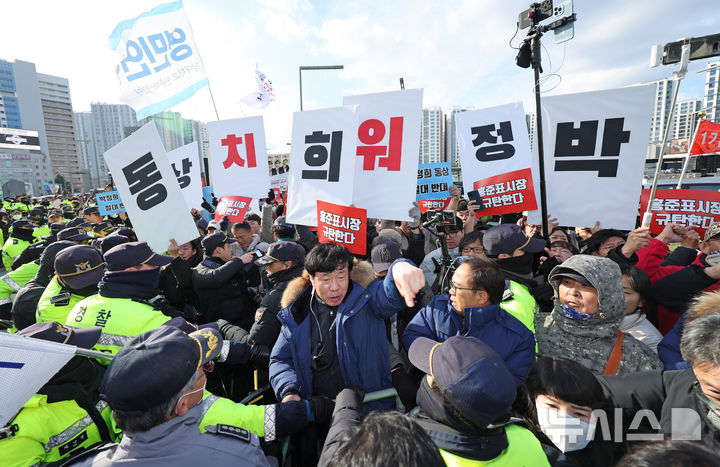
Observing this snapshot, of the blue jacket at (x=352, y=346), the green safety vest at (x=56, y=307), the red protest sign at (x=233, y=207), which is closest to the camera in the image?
the blue jacket at (x=352, y=346)

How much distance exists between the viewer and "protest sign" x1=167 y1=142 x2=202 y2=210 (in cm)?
605

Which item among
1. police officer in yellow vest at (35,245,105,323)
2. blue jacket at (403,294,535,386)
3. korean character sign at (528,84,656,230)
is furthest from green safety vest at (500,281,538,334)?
police officer in yellow vest at (35,245,105,323)

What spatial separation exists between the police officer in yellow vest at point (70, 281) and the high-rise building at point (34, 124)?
225 feet

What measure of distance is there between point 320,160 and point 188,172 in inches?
132

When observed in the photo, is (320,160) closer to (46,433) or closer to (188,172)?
(46,433)

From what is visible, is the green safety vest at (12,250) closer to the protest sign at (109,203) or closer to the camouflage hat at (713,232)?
the protest sign at (109,203)

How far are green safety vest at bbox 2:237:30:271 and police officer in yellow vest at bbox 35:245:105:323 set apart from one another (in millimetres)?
6036

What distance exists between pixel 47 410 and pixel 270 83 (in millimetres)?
15211

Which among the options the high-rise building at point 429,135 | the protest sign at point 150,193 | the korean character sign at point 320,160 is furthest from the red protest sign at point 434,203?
the high-rise building at point 429,135

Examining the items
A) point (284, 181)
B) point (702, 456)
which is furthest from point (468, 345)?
point (284, 181)

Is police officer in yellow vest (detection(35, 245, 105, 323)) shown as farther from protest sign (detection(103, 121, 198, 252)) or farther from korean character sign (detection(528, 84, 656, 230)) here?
korean character sign (detection(528, 84, 656, 230))

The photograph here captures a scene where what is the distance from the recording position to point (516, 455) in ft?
4.15

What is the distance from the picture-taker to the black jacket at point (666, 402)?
140 centimetres

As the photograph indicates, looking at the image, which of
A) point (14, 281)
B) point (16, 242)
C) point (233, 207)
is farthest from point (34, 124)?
point (233, 207)
